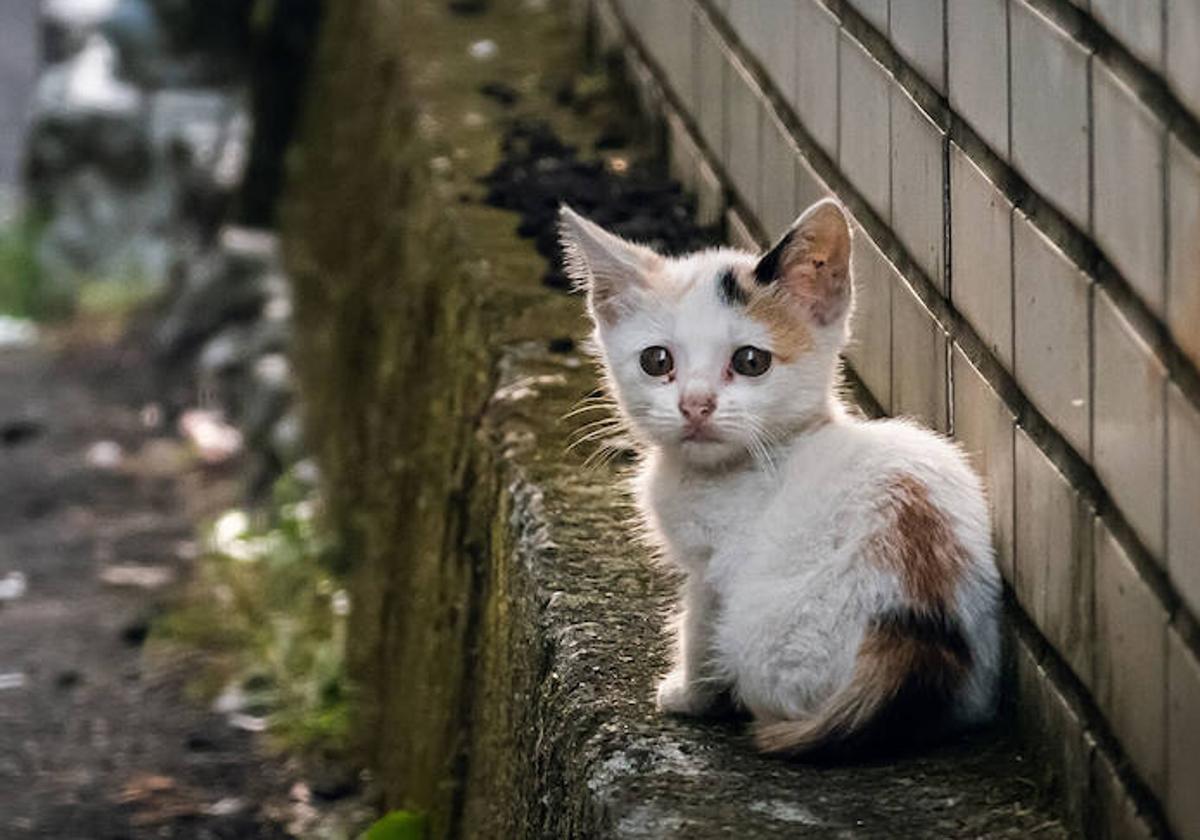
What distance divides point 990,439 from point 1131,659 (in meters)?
0.57

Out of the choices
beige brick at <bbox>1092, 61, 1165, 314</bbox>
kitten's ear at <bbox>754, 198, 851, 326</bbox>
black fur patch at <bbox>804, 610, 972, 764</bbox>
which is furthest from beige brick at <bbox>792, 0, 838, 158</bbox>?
beige brick at <bbox>1092, 61, 1165, 314</bbox>

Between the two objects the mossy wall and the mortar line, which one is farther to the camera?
the mossy wall

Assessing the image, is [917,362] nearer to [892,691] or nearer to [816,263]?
[816,263]

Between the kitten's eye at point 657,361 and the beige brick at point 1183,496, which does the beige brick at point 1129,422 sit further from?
the kitten's eye at point 657,361

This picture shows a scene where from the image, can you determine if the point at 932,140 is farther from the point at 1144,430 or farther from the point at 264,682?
the point at 264,682

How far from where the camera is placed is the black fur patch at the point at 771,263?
2891mm

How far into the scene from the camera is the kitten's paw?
9.45 ft

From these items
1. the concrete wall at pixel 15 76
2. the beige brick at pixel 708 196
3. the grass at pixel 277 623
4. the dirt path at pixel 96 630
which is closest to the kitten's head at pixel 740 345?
the beige brick at pixel 708 196

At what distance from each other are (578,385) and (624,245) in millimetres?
1080

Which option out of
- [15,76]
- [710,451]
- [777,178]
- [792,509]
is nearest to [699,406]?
[710,451]

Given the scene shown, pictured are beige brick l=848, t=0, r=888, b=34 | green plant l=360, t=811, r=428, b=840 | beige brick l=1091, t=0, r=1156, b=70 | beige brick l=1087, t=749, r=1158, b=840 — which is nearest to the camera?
beige brick l=1091, t=0, r=1156, b=70

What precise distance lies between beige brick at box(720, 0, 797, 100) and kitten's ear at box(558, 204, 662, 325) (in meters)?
1.02

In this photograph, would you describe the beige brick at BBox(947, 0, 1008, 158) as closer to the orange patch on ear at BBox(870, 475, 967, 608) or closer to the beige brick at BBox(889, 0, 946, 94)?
the beige brick at BBox(889, 0, 946, 94)

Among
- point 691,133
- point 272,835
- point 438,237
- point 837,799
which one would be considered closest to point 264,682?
point 272,835
